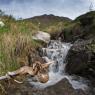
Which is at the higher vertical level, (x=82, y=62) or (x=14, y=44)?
(x=14, y=44)

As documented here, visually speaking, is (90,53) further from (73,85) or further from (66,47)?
(66,47)

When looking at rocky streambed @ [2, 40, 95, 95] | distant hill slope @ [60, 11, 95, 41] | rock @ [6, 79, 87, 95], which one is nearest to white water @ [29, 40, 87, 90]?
rocky streambed @ [2, 40, 95, 95]

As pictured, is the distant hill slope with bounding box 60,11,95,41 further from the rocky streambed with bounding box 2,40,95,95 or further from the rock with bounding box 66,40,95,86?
the rock with bounding box 66,40,95,86

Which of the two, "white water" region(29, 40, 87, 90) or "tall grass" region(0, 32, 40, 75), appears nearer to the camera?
"tall grass" region(0, 32, 40, 75)

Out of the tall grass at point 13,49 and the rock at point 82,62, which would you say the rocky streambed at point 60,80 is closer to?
the rock at point 82,62

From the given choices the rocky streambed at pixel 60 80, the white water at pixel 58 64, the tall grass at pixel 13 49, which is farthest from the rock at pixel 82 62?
the tall grass at pixel 13 49

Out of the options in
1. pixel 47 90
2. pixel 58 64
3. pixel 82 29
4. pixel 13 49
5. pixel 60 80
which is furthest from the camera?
pixel 82 29

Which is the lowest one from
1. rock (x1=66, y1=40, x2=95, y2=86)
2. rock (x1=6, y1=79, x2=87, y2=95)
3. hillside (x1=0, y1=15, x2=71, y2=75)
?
rock (x1=6, y1=79, x2=87, y2=95)

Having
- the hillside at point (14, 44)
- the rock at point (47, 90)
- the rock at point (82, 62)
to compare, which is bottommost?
the rock at point (47, 90)

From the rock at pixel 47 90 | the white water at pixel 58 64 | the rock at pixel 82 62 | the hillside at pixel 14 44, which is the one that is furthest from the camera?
the rock at pixel 82 62

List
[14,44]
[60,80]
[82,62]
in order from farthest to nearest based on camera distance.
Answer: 1. [82,62]
2. [14,44]
3. [60,80]

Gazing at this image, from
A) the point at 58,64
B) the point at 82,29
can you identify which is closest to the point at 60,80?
the point at 58,64

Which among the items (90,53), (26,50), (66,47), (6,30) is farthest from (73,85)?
(66,47)

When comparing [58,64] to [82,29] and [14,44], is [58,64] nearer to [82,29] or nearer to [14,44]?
[14,44]
